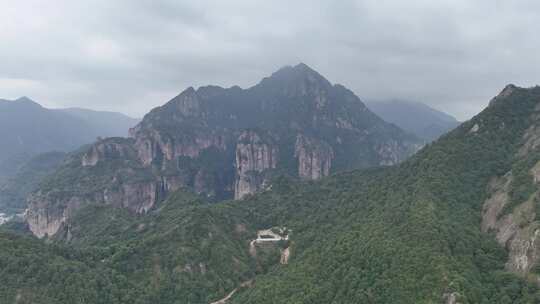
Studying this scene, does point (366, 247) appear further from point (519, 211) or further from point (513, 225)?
point (519, 211)

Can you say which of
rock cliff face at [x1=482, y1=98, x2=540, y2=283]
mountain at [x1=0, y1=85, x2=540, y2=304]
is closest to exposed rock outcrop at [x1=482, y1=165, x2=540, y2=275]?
rock cliff face at [x1=482, y1=98, x2=540, y2=283]

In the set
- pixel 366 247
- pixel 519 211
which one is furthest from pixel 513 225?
pixel 366 247

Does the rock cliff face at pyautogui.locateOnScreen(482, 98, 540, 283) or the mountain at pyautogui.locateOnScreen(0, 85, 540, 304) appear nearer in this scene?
the rock cliff face at pyautogui.locateOnScreen(482, 98, 540, 283)

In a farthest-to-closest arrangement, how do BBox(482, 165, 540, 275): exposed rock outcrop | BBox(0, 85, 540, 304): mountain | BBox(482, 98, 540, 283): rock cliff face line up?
BBox(0, 85, 540, 304): mountain < BBox(482, 98, 540, 283): rock cliff face < BBox(482, 165, 540, 275): exposed rock outcrop

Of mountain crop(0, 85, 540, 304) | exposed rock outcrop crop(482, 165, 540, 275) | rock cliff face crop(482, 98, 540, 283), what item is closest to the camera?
exposed rock outcrop crop(482, 165, 540, 275)

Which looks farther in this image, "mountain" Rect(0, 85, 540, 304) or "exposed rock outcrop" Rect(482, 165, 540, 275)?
"mountain" Rect(0, 85, 540, 304)

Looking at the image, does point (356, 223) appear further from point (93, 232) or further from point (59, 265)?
point (93, 232)

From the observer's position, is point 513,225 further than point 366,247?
No

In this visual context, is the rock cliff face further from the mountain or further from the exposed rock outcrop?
the mountain

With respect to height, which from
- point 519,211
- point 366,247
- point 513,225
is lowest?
point 366,247
